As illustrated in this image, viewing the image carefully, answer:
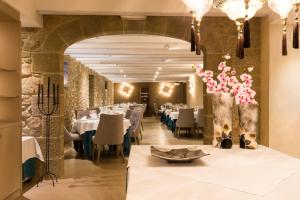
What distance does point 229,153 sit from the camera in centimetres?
215

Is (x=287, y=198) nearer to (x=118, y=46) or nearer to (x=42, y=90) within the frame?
(x=42, y=90)

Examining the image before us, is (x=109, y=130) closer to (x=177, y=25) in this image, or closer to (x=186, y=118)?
(x=177, y=25)

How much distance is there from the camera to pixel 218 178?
146 centimetres

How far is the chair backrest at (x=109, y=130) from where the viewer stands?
18.1 feet

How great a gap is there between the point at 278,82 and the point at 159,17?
191 centimetres

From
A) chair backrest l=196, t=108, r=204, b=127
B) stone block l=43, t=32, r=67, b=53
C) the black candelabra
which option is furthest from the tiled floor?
chair backrest l=196, t=108, r=204, b=127

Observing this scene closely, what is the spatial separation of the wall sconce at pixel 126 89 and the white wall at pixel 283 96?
18.0 m

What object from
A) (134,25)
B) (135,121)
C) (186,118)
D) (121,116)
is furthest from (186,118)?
(134,25)

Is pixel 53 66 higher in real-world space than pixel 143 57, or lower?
lower

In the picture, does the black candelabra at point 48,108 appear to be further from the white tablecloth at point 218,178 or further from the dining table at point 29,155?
the white tablecloth at point 218,178

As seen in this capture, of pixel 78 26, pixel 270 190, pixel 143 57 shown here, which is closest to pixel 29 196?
pixel 78 26

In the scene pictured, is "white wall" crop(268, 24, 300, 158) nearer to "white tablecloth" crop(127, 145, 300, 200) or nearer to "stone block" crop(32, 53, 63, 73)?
"white tablecloth" crop(127, 145, 300, 200)

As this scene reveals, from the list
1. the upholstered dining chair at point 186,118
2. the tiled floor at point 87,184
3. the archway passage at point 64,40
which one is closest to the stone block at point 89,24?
the archway passage at point 64,40

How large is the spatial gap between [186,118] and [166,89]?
43.5 feet
